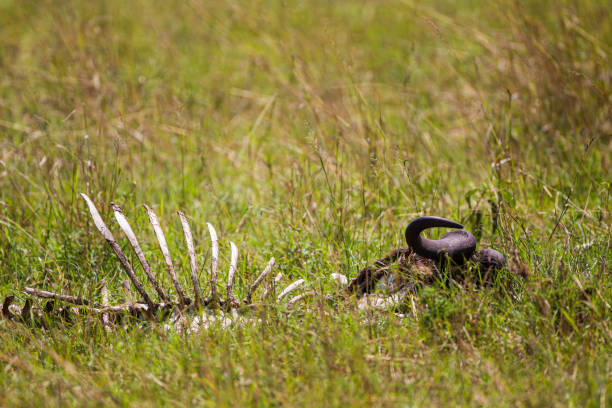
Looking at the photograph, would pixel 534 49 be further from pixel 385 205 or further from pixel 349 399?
pixel 349 399

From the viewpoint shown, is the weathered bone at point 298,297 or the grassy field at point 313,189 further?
the weathered bone at point 298,297

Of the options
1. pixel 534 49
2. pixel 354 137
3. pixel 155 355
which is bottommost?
pixel 155 355

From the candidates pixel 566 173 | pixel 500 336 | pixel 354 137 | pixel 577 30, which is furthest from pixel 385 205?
pixel 577 30

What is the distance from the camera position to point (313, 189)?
10.9 ft

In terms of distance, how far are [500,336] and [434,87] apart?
332 cm

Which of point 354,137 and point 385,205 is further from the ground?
point 354,137

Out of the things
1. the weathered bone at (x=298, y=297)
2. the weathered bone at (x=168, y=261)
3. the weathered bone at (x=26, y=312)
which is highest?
the weathered bone at (x=168, y=261)

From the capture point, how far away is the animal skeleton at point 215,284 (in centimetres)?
226

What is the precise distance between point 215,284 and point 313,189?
1217 mm

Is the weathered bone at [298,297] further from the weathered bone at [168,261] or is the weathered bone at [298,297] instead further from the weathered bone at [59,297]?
the weathered bone at [59,297]

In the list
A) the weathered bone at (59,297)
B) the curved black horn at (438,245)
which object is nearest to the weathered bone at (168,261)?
the weathered bone at (59,297)

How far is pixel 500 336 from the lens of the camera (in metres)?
2.11

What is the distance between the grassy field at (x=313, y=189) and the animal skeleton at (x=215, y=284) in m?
0.08

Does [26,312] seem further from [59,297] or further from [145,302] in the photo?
[145,302]
